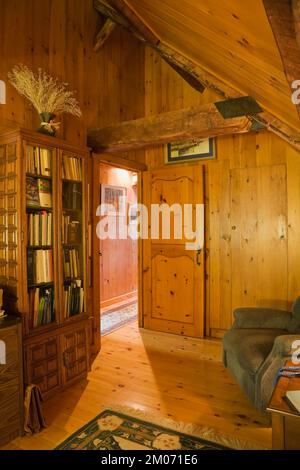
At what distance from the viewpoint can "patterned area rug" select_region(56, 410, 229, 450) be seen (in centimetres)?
183

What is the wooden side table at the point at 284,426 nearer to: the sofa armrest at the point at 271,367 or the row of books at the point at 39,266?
the sofa armrest at the point at 271,367

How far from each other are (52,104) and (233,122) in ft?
5.04

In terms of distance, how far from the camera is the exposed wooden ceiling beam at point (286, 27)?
803mm

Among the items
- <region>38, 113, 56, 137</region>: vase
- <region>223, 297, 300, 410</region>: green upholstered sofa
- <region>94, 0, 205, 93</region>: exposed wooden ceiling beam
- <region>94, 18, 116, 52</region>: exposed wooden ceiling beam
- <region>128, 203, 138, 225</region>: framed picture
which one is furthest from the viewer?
<region>128, 203, 138, 225</region>: framed picture

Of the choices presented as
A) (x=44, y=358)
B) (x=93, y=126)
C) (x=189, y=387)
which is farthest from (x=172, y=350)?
(x=93, y=126)

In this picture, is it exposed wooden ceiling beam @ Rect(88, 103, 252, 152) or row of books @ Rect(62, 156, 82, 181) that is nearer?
exposed wooden ceiling beam @ Rect(88, 103, 252, 152)

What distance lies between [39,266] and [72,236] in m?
0.45

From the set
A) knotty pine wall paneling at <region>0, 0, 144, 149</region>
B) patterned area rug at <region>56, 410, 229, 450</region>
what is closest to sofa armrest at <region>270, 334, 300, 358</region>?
patterned area rug at <region>56, 410, 229, 450</region>

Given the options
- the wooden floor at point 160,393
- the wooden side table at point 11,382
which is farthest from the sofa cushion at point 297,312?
the wooden side table at point 11,382

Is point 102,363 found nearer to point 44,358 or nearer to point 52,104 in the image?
point 44,358

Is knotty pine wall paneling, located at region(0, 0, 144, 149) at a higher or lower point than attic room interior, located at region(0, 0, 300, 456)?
higher

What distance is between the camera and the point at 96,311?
132 inches

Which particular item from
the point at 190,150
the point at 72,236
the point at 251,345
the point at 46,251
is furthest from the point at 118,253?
the point at 251,345

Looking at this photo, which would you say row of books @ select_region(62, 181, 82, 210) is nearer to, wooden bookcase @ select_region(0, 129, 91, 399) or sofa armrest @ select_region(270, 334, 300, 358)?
wooden bookcase @ select_region(0, 129, 91, 399)
